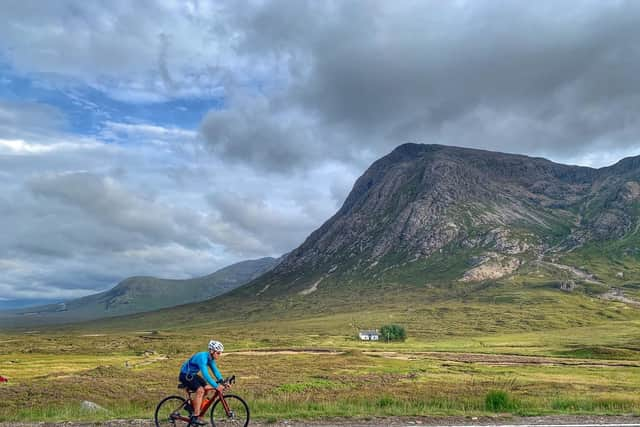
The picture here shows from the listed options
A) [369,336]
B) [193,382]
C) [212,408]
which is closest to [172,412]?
[212,408]

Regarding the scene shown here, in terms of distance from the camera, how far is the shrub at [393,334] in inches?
6850

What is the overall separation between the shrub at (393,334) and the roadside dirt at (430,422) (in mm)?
155058

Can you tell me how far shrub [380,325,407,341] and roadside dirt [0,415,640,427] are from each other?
155058mm

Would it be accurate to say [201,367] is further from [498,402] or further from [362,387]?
[362,387]

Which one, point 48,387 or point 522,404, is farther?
point 48,387

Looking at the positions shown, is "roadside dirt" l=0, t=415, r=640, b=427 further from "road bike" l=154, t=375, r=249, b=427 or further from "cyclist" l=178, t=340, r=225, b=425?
"cyclist" l=178, t=340, r=225, b=425

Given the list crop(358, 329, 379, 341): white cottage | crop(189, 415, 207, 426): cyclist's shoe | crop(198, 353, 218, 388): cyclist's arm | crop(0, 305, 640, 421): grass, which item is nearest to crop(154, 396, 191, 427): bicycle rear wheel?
crop(189, 415, 207, 426): cyclist's shoe

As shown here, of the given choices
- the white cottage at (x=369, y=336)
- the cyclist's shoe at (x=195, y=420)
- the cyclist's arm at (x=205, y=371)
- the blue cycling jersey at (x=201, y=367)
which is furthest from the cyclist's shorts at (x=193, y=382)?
the white cottage at (x=369, y=336)

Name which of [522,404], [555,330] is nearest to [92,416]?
[522,404]

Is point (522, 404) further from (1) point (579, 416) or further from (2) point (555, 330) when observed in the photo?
(2) point (555, 330)

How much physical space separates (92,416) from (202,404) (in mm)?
7222

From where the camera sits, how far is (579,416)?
2238 cm

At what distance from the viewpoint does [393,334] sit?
176 m

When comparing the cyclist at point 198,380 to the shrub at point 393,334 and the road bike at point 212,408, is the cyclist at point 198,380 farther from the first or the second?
the shrub at point 393,334
